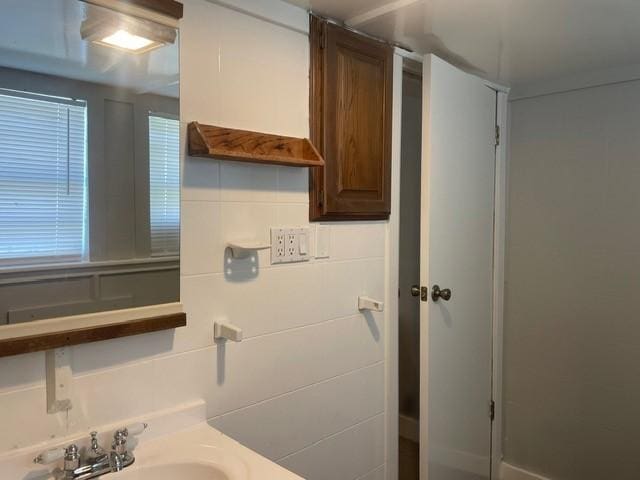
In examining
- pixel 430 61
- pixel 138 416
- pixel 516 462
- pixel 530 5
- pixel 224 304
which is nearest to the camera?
pixel 138 416

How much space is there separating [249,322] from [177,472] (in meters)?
0.44

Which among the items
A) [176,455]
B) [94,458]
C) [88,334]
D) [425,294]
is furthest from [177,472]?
[425,294]

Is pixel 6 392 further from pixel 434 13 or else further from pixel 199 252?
pixel 434 13

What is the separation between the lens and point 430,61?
6.04 ft

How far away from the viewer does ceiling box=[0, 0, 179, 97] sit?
Answer: 1.03m

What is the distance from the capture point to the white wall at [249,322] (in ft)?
3.87

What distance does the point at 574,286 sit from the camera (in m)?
2.34

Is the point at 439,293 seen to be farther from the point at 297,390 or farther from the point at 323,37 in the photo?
the point at 323,37

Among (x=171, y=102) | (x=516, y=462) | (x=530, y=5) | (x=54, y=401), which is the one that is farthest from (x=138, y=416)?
(x=516, y=462)

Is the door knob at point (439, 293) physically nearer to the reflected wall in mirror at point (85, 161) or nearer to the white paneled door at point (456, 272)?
the white paneled door at point (456, 272)

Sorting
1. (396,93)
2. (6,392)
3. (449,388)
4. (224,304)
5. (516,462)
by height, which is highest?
(396,93)

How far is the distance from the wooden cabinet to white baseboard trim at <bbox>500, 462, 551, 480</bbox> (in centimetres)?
166

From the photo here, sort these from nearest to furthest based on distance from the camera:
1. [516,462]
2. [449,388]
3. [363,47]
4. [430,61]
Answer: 1. [363,47]
2. [430,61]
3. [449,388]
4. [516,462]

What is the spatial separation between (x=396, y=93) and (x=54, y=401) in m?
1.49
